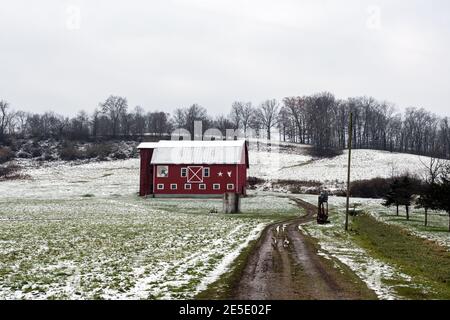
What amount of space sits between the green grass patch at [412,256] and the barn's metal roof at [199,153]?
113 ft

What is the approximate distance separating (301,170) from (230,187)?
30830 mm

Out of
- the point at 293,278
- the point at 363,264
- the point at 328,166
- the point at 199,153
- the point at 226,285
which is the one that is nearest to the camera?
the point at 226,285

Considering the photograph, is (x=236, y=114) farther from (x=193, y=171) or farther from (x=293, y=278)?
(x=293, y=278)

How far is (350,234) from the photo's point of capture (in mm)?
27531

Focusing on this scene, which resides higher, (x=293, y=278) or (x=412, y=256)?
(x=293, y=278)

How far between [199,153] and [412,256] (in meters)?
50.0

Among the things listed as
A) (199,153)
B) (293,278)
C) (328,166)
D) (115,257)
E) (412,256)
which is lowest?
(412,256)

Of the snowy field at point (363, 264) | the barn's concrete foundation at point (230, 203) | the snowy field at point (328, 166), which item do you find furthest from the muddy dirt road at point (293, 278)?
the snowy field at point (328, 166)

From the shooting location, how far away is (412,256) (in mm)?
19594

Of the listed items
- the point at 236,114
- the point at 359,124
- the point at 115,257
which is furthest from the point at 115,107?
the point at 115,257

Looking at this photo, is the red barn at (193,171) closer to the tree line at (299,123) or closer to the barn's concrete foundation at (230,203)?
the barn's concrete foundation at (230,203)

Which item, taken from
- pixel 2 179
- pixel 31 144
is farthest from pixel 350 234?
pixel 31 144

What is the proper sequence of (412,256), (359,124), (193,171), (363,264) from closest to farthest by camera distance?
(363,264)
(412,256)
(193,171)
(359,124)

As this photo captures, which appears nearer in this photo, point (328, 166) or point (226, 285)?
point (226, 285)
